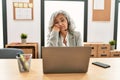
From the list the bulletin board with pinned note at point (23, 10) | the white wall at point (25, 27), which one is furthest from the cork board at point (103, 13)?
the bulletin board with pinned note at point (23, 10)

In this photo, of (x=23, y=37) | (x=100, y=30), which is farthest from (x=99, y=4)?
(x=23, y=37)

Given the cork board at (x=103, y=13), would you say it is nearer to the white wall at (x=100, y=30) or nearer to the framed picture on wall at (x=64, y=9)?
the white wall at (x=100, y=30)

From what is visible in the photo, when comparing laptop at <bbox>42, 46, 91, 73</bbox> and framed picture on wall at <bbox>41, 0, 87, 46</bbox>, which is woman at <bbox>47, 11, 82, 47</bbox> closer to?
laptop at <bbox>42, 46, 91, 73</bbox>

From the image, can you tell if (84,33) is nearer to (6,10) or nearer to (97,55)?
(97,55)

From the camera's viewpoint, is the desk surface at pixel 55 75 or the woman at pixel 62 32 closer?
the desk surface at pixel 55 75

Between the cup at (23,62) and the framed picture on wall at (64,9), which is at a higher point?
the framed picture on wall at (64,9)

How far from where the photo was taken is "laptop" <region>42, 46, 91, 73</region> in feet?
4.24

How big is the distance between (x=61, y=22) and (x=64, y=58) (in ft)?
3.49

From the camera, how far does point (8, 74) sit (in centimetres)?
134

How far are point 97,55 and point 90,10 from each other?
1134 mm

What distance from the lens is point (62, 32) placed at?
92.0 inches

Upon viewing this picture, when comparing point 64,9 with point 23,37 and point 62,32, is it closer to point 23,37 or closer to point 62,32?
point 23,37

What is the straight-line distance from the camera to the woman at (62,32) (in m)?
2.29

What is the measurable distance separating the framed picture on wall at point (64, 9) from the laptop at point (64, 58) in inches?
119
